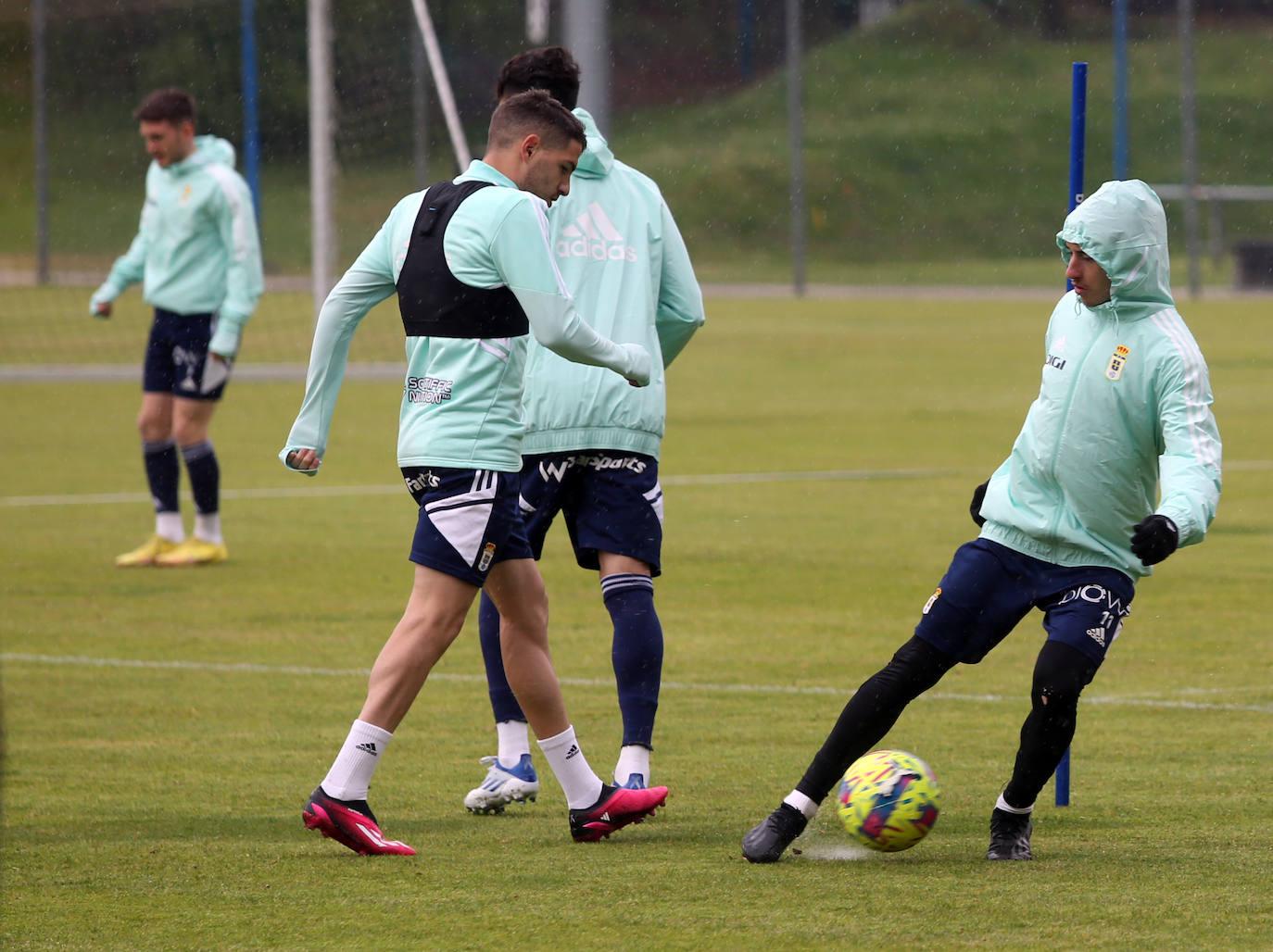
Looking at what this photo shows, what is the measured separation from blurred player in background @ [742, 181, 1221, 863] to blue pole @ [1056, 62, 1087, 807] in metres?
0.66

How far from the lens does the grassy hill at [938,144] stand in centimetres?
5269

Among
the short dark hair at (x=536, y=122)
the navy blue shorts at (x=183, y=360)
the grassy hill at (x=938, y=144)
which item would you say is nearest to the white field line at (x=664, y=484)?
the navy blue shorts at (x=183, y=360)

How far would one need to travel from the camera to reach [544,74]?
263 inches

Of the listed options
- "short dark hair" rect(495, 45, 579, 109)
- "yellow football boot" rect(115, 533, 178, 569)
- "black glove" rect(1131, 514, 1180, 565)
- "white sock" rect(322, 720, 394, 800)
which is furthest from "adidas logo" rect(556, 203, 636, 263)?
"yellow football boot" rect(115, 533, 178, 569)

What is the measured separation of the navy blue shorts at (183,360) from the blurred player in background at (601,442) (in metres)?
5.64

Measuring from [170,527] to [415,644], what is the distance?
21.5 ft

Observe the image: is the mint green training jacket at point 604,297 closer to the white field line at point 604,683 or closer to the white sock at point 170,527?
Result: the white field line at point 604,683

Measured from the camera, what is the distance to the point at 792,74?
43.1 metres

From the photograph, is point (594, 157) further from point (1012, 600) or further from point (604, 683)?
point (604, 683)

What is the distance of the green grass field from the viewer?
213 inches

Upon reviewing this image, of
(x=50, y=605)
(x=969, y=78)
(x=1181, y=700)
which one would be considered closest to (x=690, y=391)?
(x=50, y=605)

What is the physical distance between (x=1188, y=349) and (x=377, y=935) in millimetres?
2435

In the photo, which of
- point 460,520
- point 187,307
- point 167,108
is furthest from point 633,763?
point 167,108

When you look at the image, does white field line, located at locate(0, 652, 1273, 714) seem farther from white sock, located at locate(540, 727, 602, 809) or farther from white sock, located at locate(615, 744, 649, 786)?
white sock, located at locate(540, 727, 602, 809)
